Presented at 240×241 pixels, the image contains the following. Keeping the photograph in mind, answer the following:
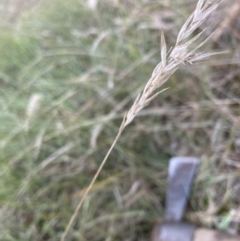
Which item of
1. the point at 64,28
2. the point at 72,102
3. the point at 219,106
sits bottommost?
the point at 219,106

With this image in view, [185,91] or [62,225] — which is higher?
[185,91]

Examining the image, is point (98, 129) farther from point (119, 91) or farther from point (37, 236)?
point (37, 236)

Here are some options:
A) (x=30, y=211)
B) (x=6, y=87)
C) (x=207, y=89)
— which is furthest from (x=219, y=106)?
(x=6, y=87)

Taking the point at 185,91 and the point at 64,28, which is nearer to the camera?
the point at 185,91

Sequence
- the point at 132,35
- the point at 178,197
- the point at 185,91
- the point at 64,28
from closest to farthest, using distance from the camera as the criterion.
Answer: the point at 178,197
the point at 185,91
the point at 132,35
the point at 64,28

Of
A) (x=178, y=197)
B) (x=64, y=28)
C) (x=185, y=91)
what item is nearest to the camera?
(x=178, y=197)

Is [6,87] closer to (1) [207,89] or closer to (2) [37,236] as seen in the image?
(2) [37,236]
